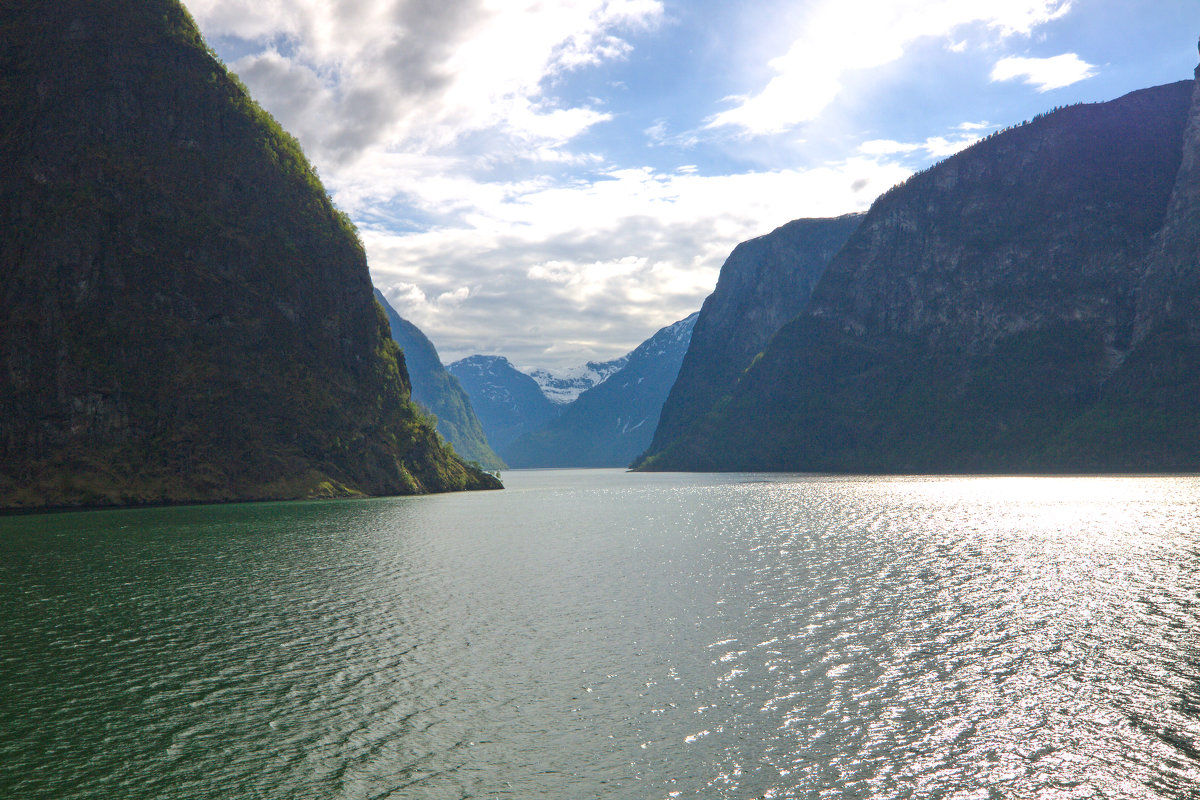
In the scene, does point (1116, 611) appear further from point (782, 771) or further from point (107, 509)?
point (107, 509)

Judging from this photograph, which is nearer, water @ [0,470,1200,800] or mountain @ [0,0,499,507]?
water @ [0,470,1200,800]

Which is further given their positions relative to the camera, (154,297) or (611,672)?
(154,297)

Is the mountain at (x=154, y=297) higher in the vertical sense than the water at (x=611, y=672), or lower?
higher

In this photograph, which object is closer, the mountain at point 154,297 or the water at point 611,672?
the water at point 611,672

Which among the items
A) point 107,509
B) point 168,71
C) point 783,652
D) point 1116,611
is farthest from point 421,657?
point 168,71

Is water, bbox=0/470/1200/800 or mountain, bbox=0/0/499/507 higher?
mountain, bbox=0/0/499/507
